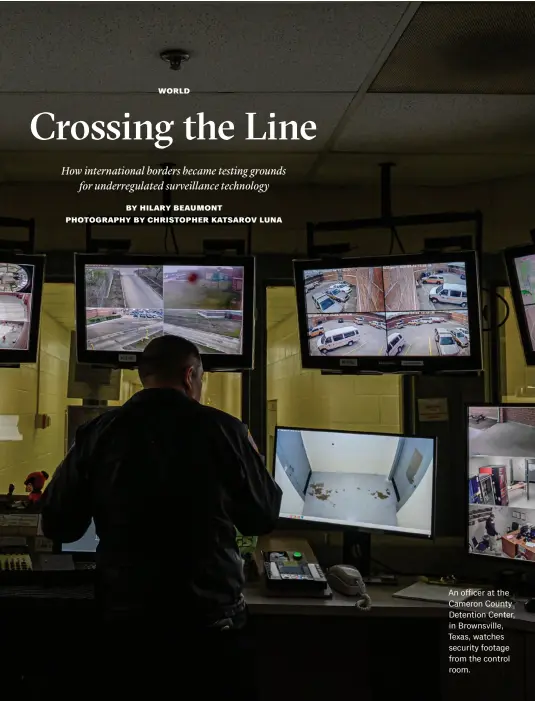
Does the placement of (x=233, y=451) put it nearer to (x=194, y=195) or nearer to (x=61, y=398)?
(x=194, y=195)

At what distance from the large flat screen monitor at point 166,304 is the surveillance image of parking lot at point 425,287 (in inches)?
21.0

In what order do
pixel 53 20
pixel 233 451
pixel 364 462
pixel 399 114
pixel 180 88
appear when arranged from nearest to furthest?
pixel 53 20
pixel 233 451
pixel 180 88
pixel 399 114
pixel 364 462

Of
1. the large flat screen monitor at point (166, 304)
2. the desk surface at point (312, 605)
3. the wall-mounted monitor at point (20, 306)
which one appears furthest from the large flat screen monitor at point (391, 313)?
the wall-mounted monitor at point (20, 306)

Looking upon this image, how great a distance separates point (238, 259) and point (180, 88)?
26.4 inches

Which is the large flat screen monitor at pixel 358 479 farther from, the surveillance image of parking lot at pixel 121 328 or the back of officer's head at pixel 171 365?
the back of officer's head at pixel 171 365

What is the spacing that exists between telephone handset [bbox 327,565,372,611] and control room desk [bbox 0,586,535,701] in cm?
4

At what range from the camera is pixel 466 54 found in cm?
224

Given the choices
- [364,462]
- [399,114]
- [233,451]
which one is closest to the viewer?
[233,451]

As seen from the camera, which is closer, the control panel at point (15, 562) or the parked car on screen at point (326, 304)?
the control panel at point (15, 562)

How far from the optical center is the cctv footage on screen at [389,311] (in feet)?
8.92

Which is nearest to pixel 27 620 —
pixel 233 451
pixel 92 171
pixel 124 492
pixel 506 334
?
pixel 124 492

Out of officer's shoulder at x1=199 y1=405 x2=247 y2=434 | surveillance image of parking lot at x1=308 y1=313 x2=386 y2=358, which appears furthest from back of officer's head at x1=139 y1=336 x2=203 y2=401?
surveillance image of parking lot at x1=308 y1=313 x2=386 y2=358

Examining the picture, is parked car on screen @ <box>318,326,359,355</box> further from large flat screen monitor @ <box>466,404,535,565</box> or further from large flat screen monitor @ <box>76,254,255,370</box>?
large flat screen monitor @ <box>466,404,535,565</box>

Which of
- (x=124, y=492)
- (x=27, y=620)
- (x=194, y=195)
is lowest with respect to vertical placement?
(x=27, y=620)
